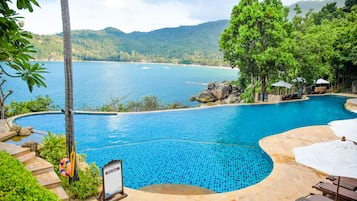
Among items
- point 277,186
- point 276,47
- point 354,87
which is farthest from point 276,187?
point 354,87

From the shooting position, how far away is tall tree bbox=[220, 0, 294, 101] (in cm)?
1677

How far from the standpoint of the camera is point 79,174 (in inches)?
207

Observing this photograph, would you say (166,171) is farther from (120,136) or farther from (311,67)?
(311,67)

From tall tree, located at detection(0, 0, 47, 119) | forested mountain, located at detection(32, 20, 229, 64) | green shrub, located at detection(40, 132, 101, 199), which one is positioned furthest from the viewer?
forested mountain, located at detection(32, 20, 229, 64)

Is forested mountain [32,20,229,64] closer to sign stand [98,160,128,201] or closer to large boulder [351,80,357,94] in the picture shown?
large boulder [351,80,357,94]

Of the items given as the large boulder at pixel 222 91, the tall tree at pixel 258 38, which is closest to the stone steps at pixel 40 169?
the tall tree at pixel 258 38

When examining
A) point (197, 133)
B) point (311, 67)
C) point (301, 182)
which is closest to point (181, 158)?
point (197, 133)

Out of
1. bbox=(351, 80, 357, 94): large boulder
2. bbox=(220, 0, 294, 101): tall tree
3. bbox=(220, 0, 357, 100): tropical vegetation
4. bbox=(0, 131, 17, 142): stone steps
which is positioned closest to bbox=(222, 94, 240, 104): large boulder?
bbox=(220, 0, 357, 100): tropical vegetation

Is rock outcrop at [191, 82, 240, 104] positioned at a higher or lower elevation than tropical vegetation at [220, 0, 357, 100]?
lower

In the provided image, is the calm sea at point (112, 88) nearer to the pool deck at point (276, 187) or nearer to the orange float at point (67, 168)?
the pool deck at point (276, 187)

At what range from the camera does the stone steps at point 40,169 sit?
15.2ft

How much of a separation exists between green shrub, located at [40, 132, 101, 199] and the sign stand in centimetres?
46

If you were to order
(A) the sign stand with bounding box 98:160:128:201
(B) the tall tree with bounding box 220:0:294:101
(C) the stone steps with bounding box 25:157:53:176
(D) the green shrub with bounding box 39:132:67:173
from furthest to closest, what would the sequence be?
1. (B) the tall tree with bounding box 220:0:294:101
2. (D) the green shrub with bounding box 39:132:67:173
3. (C) the stone steps with bounding box 25:157:53:176
4. (A) the sign stand with bounding box 98:160:128:201

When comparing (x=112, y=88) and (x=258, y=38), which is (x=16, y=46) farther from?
(x=112, y=88)
